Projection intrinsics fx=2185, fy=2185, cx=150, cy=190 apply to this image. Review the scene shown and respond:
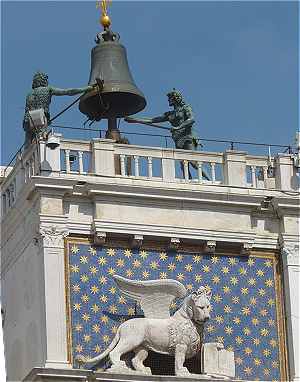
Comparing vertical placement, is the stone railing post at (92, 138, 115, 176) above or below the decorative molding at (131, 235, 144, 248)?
above

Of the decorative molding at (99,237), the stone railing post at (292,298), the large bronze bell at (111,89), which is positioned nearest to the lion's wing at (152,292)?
the decorative molding at (99,237)

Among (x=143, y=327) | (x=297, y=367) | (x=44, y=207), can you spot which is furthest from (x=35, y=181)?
(x=297, y=367)

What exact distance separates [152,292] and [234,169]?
2436mm

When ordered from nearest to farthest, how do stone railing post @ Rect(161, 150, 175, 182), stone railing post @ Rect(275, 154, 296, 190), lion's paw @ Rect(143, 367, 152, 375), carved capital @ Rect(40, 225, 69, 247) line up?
lion's paw @ Rect(143, 367, 152, 375), carved capital @ Rect(40, 225, 69, 247), stone railing post @ Rect(161, 150, 175, 182), stone railing post @ Rect(275, 154, 296, 190)

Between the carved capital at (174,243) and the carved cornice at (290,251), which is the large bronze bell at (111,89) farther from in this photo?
the carved cornice at (290,251)

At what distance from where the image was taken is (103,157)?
104 feet

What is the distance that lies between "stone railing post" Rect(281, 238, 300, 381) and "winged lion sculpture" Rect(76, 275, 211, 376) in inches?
55.3

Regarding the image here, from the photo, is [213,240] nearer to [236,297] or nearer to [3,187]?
[236,297]

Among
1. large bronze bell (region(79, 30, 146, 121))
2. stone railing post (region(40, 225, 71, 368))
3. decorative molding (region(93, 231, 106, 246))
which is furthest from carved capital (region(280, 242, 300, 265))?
stone railing post (region(40, 225, 71, 368))

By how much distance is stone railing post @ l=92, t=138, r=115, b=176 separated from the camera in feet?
103

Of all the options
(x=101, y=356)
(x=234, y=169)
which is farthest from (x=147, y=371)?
(x=234, y=169)

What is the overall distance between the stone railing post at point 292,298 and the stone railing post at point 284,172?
2.88ft

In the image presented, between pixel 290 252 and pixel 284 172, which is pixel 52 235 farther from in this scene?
pixel 284 172

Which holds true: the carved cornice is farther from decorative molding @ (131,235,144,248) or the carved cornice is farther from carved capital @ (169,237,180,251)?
decorative molding @ (131,235,144,248)
